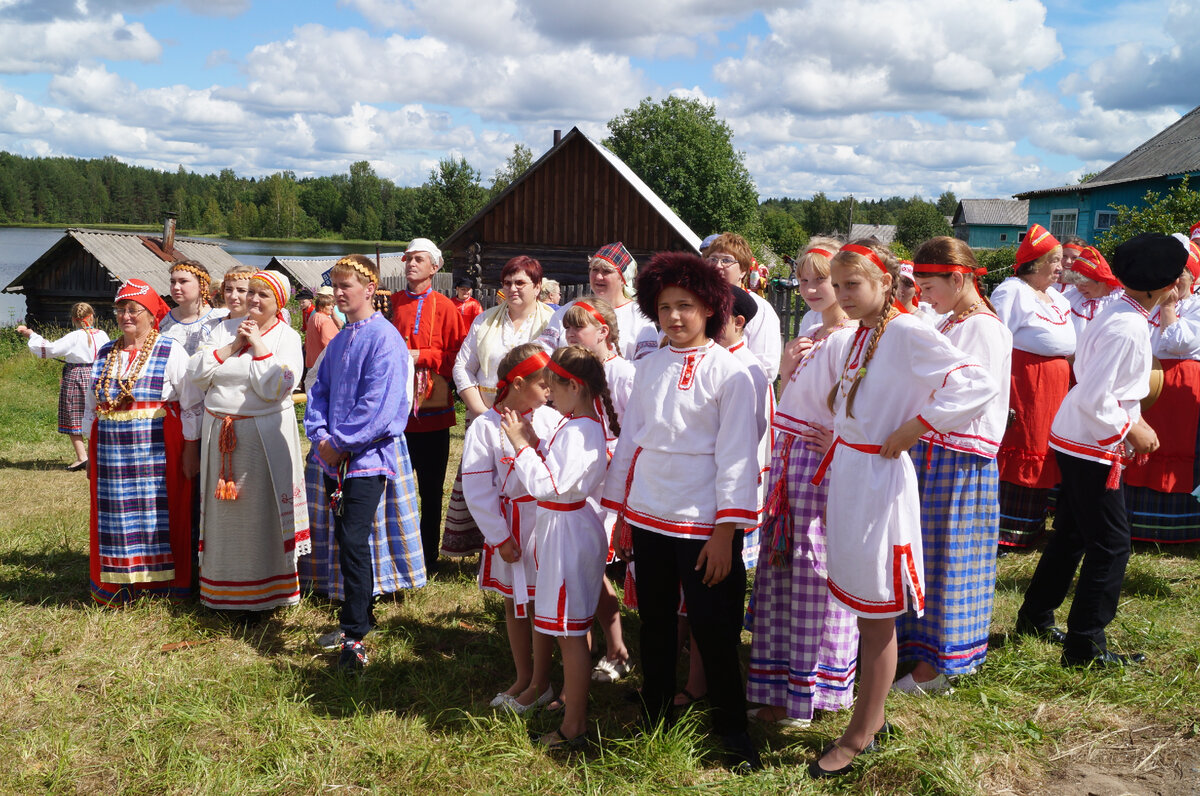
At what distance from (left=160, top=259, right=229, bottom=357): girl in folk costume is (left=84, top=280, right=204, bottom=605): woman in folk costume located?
219 mm

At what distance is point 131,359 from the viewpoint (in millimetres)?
4543

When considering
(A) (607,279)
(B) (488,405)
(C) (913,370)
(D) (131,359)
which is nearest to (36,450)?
(D) (131,359)

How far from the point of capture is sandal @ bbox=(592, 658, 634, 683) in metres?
3.77

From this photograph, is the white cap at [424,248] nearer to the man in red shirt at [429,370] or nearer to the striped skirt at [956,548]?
the man in red shirt at [429,370]

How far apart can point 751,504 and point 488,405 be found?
2.45 metres

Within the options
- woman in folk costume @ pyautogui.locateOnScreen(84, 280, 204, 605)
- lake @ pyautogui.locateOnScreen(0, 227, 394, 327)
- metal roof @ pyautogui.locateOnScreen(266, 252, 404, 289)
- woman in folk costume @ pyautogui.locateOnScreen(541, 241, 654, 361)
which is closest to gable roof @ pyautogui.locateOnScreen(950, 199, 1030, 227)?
lake @ pyautogui.locateOnScreen(0, 227, 394, 327)

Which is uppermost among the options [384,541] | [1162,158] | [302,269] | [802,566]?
[1162,158]

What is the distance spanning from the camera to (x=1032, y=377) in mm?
5410

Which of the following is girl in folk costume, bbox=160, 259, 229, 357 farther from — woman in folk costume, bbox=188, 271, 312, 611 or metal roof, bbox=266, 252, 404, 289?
metal roof, bbox=266, 252, 404, 289

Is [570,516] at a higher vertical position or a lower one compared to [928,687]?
higher

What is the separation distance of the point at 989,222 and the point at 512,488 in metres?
78.9

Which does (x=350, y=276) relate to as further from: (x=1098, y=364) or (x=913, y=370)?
(x=1098, y=364)

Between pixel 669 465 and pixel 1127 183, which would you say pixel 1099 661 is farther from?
pixel 1127 183

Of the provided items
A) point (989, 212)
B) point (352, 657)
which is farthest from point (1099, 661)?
point (989, 212)
